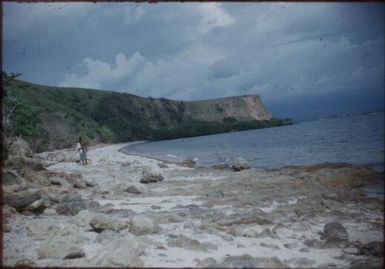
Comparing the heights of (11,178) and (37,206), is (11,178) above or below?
above

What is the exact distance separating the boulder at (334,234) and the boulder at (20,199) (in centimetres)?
814

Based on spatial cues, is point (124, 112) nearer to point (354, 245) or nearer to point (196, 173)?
point (196, 173)

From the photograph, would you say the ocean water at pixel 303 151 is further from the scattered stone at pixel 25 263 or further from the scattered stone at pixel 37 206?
the scattered stone at pixel 25 263

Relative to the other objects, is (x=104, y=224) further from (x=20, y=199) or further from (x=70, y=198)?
(x=70, y=198)

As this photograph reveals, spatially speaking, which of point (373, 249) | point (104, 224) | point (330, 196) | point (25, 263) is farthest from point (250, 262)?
point (330, 196)

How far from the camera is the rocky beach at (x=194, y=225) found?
708 cm

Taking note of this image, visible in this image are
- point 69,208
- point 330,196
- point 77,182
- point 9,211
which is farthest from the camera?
point 77,182

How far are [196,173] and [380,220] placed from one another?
14.4 m

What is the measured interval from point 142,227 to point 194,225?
156 centimetres

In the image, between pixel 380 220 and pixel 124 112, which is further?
pixel 124 112

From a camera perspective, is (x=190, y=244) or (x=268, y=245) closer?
(x=190, y=244)

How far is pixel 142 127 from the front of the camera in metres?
156

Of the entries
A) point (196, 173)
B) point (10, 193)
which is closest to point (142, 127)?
point (196, 173)

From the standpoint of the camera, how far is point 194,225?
9.81m
